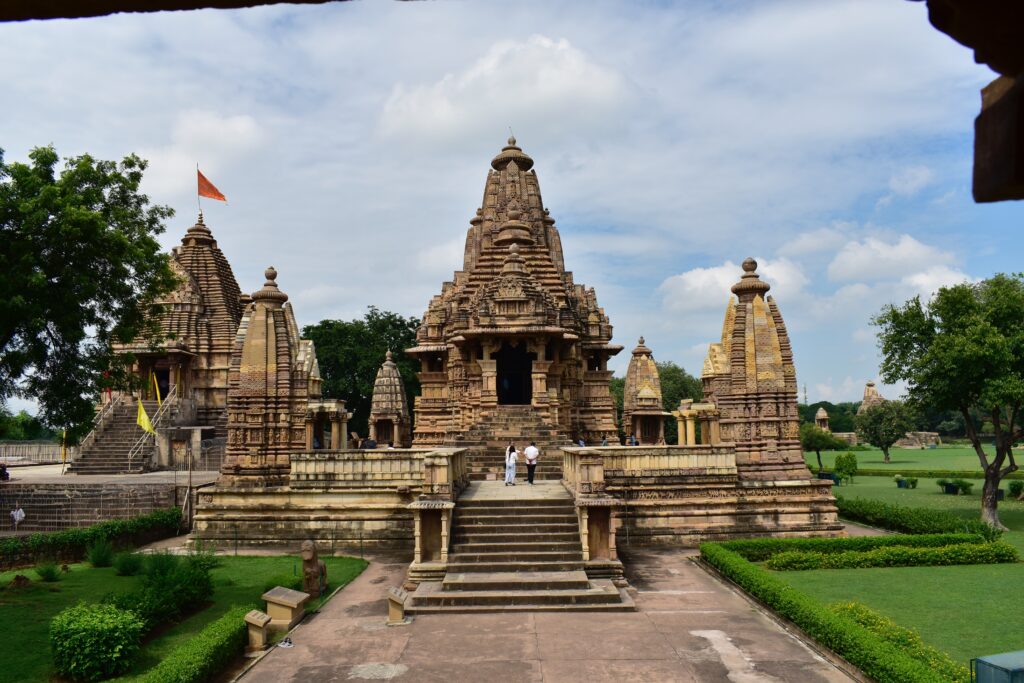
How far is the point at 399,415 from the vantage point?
37000 mm

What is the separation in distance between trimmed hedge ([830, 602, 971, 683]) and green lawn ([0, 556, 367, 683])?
856 centimetres

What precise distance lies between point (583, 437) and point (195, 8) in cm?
2610

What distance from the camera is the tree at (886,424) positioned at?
53.4m

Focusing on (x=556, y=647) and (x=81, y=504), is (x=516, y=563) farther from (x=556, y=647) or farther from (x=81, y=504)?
(x=81, y=504)

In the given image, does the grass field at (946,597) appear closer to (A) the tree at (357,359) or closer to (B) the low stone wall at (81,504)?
(B) the low stone wall at (81,504)

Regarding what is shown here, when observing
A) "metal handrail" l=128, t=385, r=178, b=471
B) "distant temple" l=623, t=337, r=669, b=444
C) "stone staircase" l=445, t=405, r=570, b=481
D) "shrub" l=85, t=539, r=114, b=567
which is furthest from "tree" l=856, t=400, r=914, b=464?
"shrub" l=85, t=539, r=114, b=567

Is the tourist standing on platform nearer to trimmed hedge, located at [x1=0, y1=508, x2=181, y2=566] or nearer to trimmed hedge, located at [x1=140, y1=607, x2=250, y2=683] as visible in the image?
trimmed hedge, located at [x1=140, y1=607, x2=250, y2=683]

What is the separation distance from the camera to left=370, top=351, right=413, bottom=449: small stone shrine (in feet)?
121

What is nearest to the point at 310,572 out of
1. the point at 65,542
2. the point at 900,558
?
the point at 65,542

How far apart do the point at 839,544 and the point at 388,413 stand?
25085 mm

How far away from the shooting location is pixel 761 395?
19.2m

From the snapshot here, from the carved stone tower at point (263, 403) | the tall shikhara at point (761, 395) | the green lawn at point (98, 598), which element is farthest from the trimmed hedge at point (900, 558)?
the carved stone tower at point (263, 403)

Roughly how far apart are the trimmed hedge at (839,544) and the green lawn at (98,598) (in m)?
8.45

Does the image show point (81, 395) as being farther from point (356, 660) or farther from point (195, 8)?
point (195, 8)
